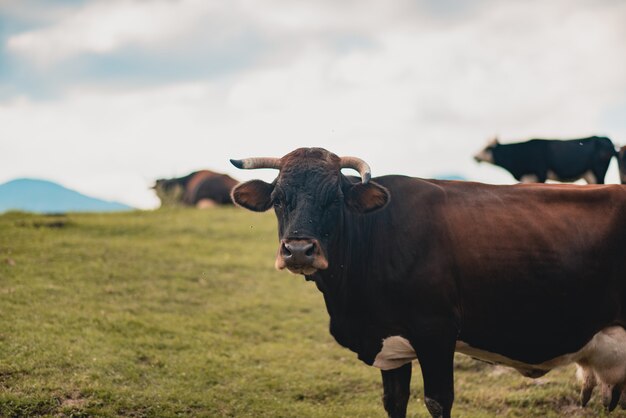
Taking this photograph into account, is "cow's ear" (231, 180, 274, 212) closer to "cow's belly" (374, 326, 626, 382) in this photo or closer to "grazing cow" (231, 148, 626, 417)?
"grazing cow" (231, 148, 626, 417)

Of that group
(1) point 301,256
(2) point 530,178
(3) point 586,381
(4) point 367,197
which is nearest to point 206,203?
(2) point 530,178

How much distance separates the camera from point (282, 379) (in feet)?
32.6

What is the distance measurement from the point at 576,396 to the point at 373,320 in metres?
3.85

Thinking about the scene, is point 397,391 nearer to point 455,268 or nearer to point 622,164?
point 455,268

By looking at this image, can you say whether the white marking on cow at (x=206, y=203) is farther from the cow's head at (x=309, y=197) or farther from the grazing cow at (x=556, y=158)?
the cow's head at (x=309, y=197)

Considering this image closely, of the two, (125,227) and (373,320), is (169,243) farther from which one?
(373,320)

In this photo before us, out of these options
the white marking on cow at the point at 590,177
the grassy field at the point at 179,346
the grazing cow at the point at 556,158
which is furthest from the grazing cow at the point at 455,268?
the white marking on cow at the point at 590,177

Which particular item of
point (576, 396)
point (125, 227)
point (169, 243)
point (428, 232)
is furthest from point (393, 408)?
point (125, 227)

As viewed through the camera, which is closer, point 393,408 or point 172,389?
point 393,408

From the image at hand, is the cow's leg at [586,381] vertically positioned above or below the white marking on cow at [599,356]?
below

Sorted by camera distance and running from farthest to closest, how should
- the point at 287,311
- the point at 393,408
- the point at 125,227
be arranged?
1. the point at 125,227
2. the point at 287,311
3. the point at 393,408

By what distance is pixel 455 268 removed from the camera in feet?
22.2

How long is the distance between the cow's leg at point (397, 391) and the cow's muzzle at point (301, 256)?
186cm

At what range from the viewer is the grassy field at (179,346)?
8703 mm
